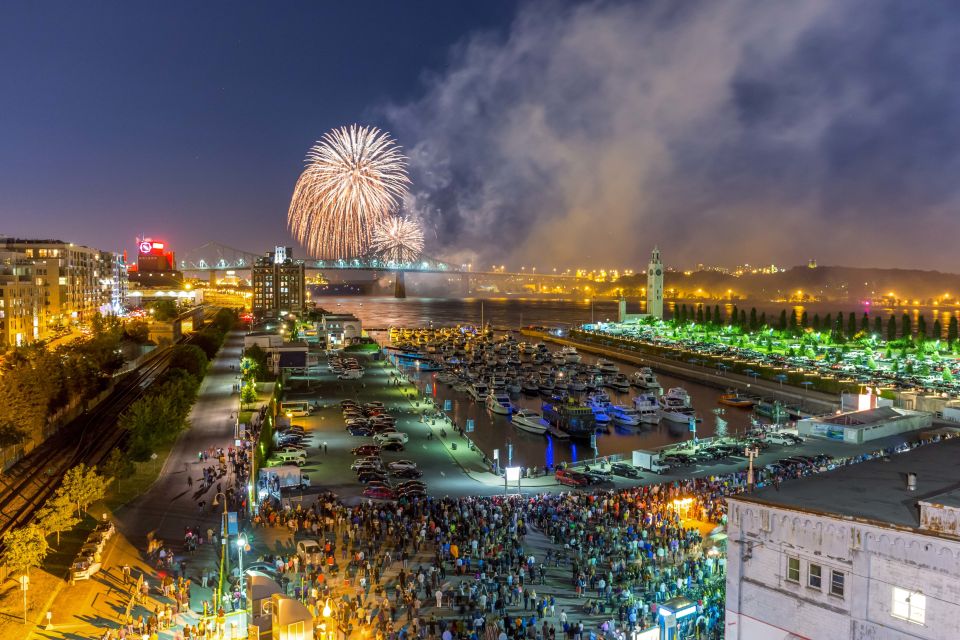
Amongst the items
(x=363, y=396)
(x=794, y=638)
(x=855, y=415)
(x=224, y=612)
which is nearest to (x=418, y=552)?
(x=224, y=612)

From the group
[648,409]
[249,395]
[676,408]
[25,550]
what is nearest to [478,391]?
[648,409]

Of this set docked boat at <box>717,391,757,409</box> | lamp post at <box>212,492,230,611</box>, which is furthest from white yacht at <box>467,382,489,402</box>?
lamp post at <box>212,492,230,611</box>

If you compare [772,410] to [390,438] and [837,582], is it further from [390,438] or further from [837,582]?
[837,582]

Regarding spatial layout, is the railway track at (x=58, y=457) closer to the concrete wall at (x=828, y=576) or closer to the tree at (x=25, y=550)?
the tree at (x=25, y=550)

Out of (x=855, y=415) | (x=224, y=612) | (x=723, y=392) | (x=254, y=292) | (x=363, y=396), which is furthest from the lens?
(x=254, y=292)

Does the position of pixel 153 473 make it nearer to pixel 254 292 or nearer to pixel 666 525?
pixel 666 525

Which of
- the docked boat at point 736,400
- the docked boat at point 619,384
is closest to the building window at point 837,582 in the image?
the docked boat at point 736,400
